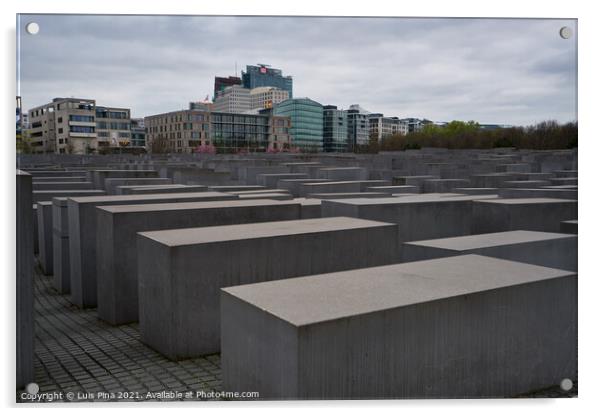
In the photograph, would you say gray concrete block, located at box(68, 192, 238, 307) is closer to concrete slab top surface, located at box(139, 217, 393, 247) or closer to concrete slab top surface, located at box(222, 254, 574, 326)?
concrete slab top surface, located at box(139, 217, 393, 247)

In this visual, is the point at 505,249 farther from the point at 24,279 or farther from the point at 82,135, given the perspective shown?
the point at 82,135

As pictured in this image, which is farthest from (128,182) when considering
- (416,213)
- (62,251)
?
(416,213)

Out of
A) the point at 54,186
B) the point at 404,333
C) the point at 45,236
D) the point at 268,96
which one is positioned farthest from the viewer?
the point at 54,186

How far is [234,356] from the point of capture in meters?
4.43

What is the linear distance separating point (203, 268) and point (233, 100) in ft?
9.12

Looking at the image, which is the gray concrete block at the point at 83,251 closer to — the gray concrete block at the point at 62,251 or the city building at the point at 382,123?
the gray concrete block at the point at 62,251

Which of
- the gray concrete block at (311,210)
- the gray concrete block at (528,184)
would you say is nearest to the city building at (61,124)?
the gray concrete block at (311,210)

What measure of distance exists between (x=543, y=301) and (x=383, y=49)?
2.71 m

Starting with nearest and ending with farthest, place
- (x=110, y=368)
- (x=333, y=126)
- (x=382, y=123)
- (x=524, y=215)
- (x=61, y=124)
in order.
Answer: (x=110, y=368)
(x=61, y=124)
(x=524, y=215)
(x=333, y=126)
(x=382, y=123)

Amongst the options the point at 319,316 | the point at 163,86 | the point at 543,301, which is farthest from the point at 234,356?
the point at 163,86

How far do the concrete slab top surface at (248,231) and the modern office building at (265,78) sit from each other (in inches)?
62.8

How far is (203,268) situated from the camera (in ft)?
19.7

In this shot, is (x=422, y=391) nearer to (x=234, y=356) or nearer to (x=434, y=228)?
(x=234, y=356)

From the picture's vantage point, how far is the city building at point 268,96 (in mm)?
6477
